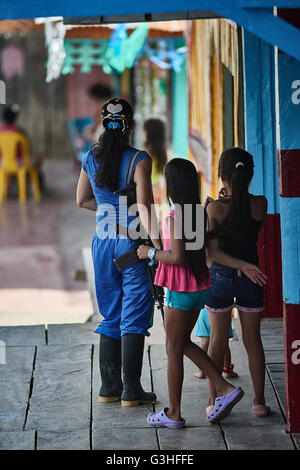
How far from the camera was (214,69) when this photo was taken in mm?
7816

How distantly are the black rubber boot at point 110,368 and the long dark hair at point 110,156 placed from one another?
868 mm

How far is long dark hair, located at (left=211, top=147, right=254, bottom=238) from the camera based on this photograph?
433 cm

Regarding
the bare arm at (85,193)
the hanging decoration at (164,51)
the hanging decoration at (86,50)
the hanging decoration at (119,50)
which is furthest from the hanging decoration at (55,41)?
the bare arm at (85,193)

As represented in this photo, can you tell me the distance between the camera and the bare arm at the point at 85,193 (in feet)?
15.4

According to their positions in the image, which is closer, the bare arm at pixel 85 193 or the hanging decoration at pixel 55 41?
the bare arm at pixel 85 193

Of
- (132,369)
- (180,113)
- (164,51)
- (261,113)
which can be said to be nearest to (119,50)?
(164,51)

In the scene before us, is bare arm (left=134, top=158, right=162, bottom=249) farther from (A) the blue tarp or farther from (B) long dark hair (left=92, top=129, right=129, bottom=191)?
(A) the blue tarp

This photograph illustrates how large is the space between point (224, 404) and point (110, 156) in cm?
139

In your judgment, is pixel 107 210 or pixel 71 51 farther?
pixel 71 51

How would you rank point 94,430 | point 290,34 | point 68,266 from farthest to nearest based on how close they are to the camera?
point 68,266
point 94,430
point 290,34

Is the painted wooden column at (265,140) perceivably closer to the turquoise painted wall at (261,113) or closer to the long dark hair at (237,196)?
the turquoise painted wall at (261,113)
